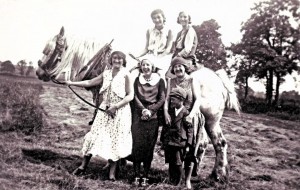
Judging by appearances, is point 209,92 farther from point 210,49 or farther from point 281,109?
point 281,109

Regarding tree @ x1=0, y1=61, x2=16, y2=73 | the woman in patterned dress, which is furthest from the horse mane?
tree @ x1=0, y1=61, x2=16, y2=73

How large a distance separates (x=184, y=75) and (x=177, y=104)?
438 millimetres

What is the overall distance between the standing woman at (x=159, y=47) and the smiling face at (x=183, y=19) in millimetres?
256

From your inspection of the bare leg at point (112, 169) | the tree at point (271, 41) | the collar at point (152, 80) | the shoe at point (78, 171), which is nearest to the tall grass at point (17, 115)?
the shoe at point (78, 171)

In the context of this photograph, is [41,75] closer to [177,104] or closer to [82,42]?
[82,42]

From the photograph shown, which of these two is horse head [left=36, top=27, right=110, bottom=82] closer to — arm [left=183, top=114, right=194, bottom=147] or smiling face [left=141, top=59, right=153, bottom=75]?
smiling face [left=141, top=59, right=153, bottom=75]

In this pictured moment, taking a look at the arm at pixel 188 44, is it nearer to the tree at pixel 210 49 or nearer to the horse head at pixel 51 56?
the horse head at pixel 51 56

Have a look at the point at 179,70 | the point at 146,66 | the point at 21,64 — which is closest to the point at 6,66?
the point at 21,64

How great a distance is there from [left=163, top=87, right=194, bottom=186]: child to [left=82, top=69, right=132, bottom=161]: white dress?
0.54 meters

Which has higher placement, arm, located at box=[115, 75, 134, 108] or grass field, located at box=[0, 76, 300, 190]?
arm, located at box=[115, 75, 134, 108]

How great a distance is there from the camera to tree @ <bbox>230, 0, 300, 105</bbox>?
7.92 metres

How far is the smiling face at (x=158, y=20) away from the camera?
4492 millimetres

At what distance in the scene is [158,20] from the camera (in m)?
4.53

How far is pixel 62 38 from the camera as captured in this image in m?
4.64
